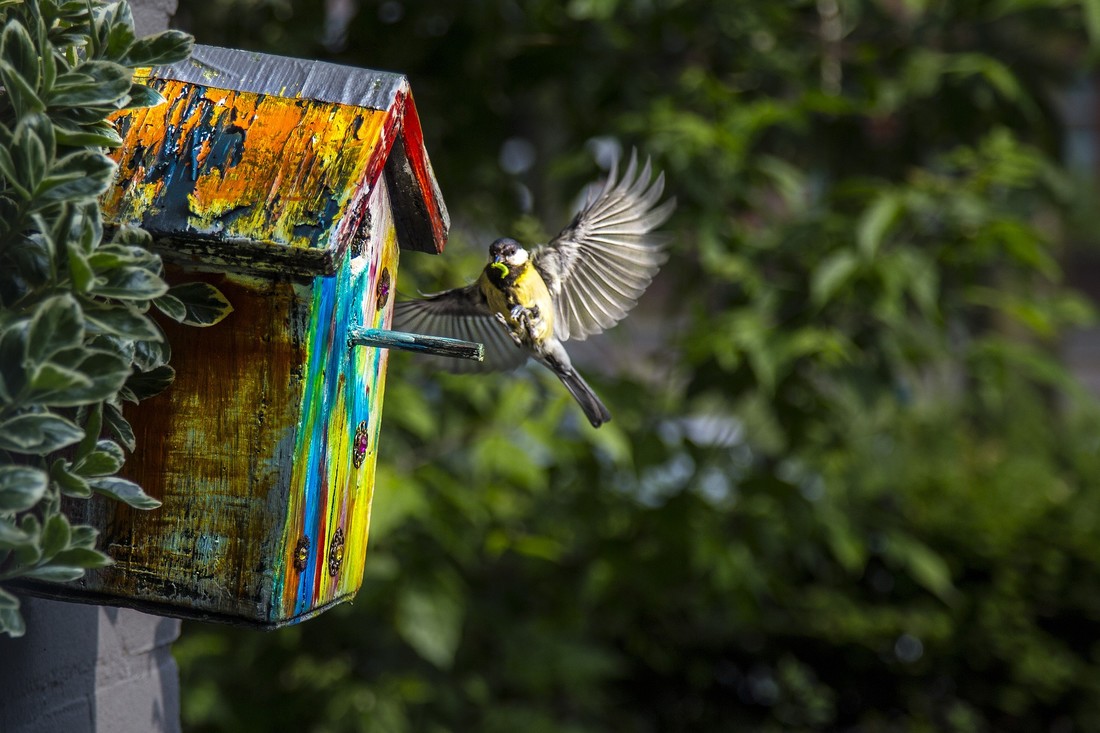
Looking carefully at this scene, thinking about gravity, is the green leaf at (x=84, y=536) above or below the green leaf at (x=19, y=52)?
below

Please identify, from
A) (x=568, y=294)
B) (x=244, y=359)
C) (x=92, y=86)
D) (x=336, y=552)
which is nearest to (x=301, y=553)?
(x=336, y=552)

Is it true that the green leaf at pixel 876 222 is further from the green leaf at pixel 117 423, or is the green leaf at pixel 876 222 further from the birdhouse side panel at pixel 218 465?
the green leaf at pixel 117 423

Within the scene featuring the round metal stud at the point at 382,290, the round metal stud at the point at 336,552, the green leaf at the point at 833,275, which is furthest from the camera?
the green leaf at the point at 833,275

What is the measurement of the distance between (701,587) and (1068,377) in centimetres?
110

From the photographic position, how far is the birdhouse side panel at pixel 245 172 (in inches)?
46.5

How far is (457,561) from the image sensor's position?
3.03 m

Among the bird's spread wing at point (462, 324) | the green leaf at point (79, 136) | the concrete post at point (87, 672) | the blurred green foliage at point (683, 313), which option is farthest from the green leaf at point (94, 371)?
the blurred green foliage at point (683, 313)

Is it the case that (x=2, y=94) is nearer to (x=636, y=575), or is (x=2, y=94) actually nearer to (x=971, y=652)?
(x=636, y=575)

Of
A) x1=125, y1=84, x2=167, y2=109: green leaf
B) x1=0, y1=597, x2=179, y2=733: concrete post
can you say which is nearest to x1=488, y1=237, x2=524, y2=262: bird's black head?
x1=125, y1=84, x2=167, y2=109: green leaf

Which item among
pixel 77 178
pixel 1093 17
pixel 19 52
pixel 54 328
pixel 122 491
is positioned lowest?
pixel 122 491

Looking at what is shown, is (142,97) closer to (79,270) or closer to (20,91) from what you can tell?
(20,91)

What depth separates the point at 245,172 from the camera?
1220 millimetres

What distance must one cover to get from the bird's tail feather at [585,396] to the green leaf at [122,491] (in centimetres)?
77

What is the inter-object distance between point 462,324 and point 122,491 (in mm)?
837
